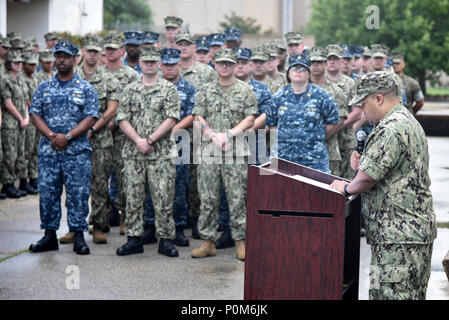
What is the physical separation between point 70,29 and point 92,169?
47.4 feet

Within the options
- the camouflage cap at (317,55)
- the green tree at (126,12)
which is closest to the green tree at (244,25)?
the green tree at (126,12)

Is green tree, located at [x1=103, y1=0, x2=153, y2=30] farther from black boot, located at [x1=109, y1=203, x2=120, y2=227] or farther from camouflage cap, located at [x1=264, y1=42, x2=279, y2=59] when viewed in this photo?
black boot, located at [x1=109, y1=203, x2=120, y2=227]

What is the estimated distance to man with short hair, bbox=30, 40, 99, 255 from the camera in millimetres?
7367

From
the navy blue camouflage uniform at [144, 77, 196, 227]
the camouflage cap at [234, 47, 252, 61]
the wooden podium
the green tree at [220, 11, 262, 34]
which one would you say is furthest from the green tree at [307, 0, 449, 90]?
the wooden podium

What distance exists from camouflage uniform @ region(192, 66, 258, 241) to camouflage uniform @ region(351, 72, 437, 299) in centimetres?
314

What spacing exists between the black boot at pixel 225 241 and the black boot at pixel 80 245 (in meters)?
1.34

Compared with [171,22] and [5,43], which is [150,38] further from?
[5,43]

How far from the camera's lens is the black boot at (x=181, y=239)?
7.91 m

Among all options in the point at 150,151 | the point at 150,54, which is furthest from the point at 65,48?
the point at 150,151

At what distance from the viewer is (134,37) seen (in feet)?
28.8

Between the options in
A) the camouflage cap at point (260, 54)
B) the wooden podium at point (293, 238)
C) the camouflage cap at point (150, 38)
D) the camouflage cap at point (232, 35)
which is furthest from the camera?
the camouflage cap at point (232, 35)

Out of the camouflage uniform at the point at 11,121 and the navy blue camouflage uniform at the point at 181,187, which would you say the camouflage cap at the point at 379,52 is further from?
the camouflage uniform at the point at 11,121

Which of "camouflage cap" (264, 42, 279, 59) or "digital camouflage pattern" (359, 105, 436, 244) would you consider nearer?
"digital camouflage pattern" (359, 105, 436, 244)
